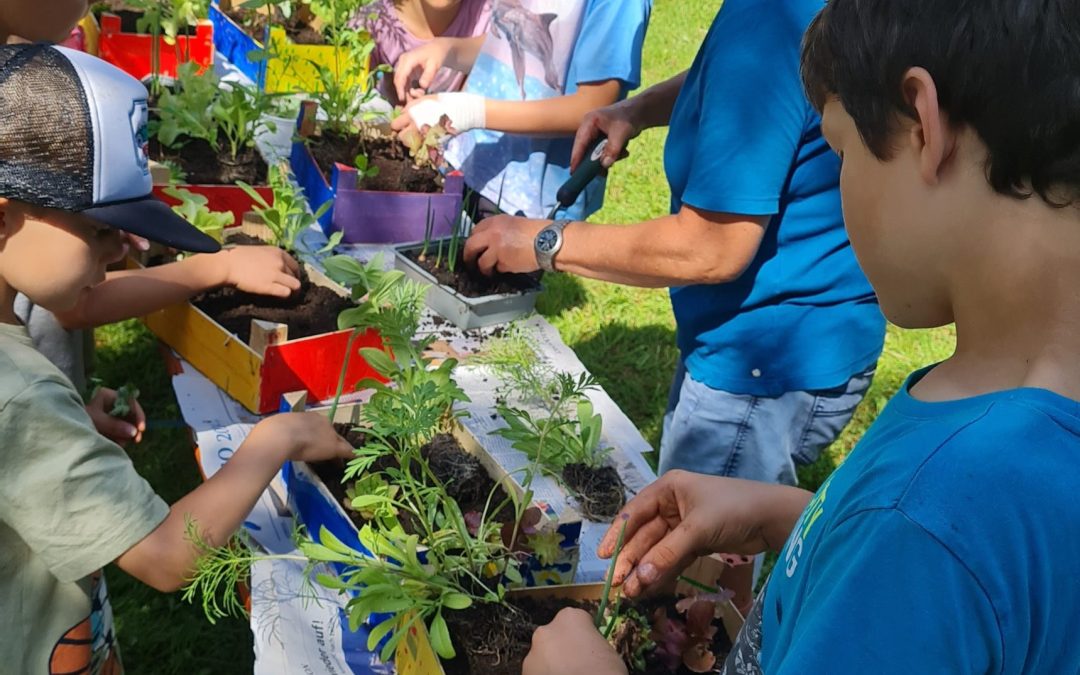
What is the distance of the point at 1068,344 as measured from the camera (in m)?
0.75

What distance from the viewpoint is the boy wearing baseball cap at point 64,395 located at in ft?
4.18

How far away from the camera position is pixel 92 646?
5.00ft

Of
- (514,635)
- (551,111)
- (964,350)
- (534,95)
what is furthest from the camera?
(534,95)

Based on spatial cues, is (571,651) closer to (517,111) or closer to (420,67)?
(517,111)

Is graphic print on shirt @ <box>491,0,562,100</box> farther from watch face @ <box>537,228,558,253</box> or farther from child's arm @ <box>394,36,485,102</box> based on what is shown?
watch face @ <box>537,228,558,253</box>

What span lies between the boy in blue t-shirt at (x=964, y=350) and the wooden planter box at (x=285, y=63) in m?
2.67

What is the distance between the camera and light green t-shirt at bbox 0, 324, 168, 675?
4.15 ft

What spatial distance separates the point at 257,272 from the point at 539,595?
117cm

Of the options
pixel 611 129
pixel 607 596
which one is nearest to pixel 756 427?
pixel 607 596

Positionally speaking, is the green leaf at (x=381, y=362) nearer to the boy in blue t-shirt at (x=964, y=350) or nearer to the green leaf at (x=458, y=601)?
the green leaf at (x=458, y=601)

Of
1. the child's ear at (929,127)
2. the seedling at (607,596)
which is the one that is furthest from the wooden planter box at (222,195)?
the child's ear at (929,127)

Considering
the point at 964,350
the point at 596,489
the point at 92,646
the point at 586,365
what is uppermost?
the point at 964,350

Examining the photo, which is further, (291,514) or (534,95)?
(534,95)

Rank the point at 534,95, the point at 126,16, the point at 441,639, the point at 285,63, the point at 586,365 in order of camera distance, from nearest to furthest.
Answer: the point at 441,639 → the point at 534,95 → the point at 285,63 → the point at 126,16 → the point at 586,365
